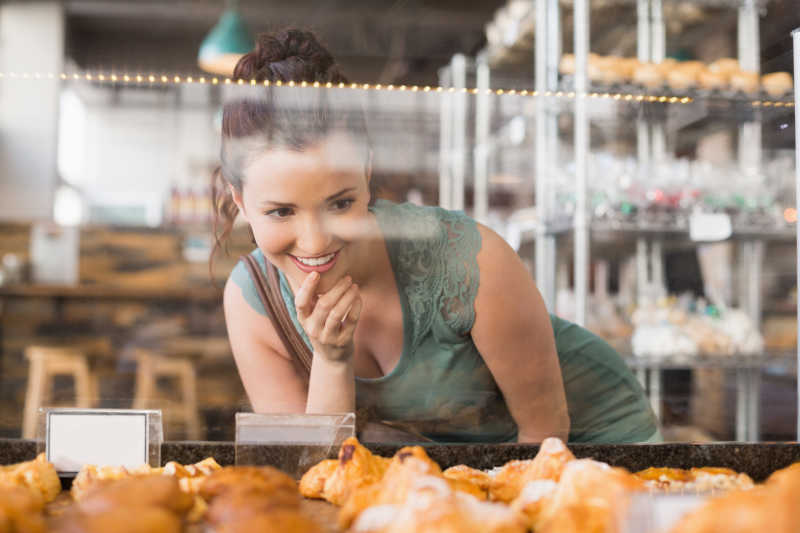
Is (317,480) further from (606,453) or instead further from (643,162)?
(643,162)

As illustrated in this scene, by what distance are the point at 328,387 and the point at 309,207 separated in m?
0.31

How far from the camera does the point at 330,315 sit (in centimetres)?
120

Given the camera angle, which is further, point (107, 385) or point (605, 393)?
point (107, 385)

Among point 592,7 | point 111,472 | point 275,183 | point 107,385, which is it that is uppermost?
point 592,7

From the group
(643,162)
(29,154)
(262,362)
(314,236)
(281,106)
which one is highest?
(29,154)

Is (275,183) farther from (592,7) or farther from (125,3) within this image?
(125,3)

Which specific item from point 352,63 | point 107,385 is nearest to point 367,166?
point 352,63

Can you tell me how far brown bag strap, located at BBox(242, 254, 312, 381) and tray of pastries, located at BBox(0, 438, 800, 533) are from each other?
0.32 metres

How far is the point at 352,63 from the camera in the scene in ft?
4.60

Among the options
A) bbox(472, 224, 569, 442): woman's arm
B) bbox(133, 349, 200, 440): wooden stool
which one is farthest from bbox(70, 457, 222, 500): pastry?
bbox(133, 349, 200, 440): wooden stool

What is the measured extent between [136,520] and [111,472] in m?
0.33

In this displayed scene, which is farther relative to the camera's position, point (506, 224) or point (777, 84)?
point (506, 224)

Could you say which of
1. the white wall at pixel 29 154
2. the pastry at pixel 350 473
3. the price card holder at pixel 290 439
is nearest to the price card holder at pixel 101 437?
the price card holder at pixel 290 439

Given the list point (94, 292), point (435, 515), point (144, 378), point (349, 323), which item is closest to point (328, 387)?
point (349, 323)
